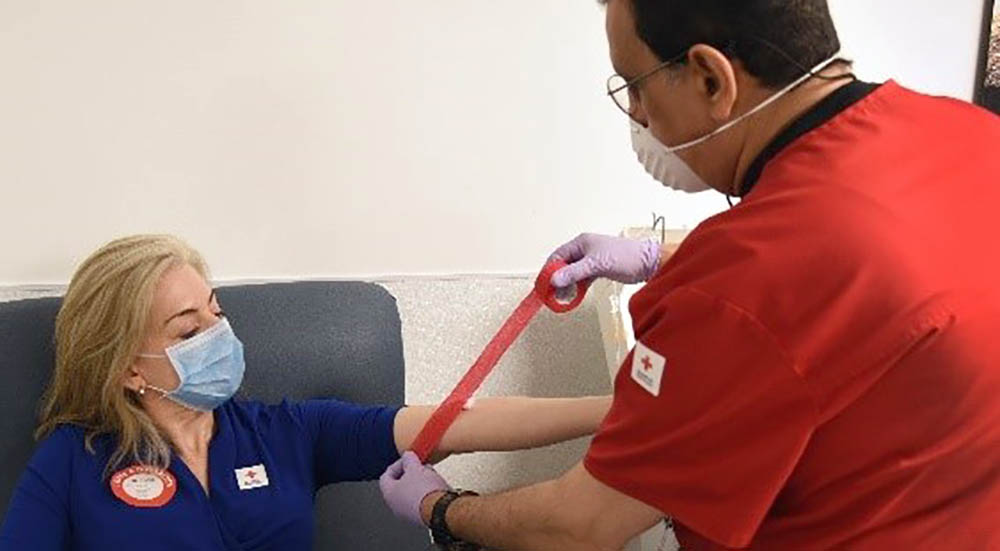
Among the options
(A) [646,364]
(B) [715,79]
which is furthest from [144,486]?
(B) [715,79]

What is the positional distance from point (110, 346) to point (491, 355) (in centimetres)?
67

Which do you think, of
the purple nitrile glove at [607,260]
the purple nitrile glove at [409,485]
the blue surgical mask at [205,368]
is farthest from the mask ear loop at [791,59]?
the blue surgical mask at [205,368]

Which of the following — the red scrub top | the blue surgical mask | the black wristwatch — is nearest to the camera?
the red scrub top

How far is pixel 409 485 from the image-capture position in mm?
1616

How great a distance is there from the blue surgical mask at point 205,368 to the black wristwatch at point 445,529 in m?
0.49

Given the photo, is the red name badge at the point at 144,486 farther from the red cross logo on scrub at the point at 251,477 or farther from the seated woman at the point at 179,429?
the red cross logo on scrub at the point at 251,477

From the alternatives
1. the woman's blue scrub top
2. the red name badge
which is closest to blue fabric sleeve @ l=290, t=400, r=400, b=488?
the woman's blue scrub top

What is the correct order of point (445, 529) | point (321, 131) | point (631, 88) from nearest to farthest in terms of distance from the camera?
point (631, 88) < point (445, 529) < point (321, 131)

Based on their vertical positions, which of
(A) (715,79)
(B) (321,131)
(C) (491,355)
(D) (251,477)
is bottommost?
(D) (251,477)

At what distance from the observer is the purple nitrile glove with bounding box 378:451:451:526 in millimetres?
1589

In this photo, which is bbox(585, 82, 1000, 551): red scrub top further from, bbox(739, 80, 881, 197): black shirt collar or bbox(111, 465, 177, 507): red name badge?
bbox(111, 465, 177, 507): red name badge

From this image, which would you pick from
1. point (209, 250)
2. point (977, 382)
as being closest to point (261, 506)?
point (209, 250)

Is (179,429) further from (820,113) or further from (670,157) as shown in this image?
(820,113)

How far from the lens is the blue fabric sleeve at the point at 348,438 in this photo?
6.02ft
